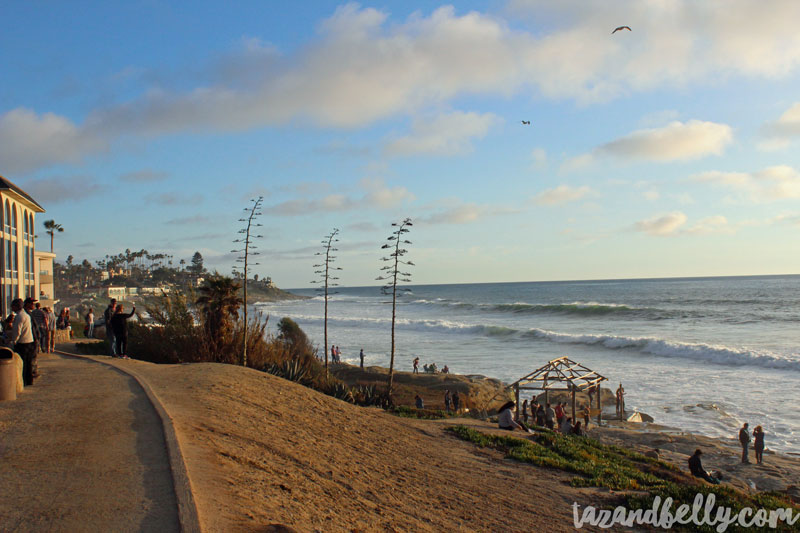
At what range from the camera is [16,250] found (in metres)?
30.7

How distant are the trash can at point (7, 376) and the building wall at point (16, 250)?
2356cm

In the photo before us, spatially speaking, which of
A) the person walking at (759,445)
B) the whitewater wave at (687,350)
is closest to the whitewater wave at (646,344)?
the whitewater wave at (687,350)

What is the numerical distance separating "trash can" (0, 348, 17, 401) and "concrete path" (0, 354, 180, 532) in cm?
18

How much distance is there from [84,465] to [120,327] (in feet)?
34.0

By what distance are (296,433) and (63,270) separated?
176 meters

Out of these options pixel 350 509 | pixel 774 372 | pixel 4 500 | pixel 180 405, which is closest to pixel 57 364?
pixel 180 405

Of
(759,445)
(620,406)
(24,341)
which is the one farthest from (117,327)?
(620,406)

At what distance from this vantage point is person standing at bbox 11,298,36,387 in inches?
384

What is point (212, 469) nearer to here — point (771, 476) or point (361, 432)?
point (361, 432)

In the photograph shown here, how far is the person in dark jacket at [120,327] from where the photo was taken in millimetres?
14656

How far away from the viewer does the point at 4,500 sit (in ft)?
15.4

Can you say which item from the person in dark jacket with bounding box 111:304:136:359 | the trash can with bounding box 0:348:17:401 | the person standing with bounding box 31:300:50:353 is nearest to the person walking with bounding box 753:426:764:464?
the person in dark jacket with bounding box 111:304:136:359

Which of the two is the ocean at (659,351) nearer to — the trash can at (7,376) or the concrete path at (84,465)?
the trash can at (7,376)

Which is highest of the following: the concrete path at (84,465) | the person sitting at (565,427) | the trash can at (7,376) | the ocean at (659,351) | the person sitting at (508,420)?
the trash can at (7,376)
